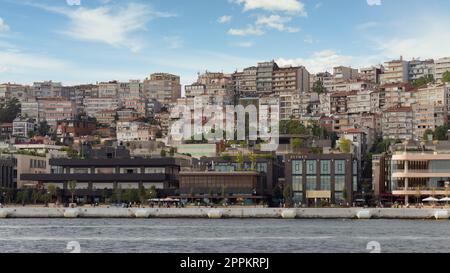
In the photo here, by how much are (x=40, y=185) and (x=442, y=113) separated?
6287cm

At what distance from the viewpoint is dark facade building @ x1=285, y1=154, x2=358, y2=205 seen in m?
85.4

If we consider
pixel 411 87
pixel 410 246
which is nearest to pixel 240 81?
pixel 411 87

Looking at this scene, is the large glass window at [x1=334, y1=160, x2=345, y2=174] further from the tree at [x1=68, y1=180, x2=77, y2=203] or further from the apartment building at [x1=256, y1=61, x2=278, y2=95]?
the apartment building at [x1=256, y1=61, x2=278, y2=95]

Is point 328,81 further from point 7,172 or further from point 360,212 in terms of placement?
point 360,212

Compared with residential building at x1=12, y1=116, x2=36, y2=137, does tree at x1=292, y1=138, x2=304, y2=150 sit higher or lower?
lower

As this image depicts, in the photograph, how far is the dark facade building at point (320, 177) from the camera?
3361 inches

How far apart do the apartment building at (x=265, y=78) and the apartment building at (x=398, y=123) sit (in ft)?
137

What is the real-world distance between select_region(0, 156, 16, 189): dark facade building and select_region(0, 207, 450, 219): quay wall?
78.9 feet

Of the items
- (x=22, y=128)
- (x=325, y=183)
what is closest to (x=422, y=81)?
(x=22, y=128)

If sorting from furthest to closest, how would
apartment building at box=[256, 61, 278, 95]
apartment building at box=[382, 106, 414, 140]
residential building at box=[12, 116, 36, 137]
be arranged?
apartment building at box=[256, 61, 278, 95], residential building at box=[12, 116, 36, 137], apartment building at box=[382, 106, 414, 140]

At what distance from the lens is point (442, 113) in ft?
439

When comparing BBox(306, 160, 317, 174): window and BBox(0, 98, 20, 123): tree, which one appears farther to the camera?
BBox(0, 98, 20, 123): tree

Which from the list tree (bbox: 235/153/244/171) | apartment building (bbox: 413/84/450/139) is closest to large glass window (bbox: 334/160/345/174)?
tree (bbox: 235/153/244/171)
